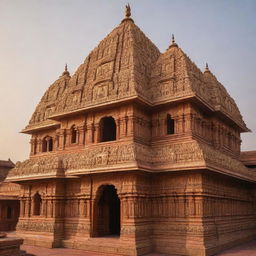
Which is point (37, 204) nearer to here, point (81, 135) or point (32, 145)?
point (81, 135)

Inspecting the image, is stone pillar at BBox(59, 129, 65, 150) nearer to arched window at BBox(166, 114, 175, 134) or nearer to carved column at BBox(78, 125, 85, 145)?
carved column at BBox(78, 125, 85, 145)

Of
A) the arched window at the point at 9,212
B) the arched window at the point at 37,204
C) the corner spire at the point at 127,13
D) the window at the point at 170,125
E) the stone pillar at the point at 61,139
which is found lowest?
the arched window at the point at 9,212

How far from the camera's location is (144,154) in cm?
1484

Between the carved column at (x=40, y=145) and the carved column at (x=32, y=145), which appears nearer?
the carved column at (x=40, y=145)

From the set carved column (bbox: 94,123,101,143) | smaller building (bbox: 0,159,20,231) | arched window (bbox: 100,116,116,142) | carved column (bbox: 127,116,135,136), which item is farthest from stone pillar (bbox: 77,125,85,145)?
smaller building (bbox: 0,159,20,231)

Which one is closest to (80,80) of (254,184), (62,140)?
(62,140)

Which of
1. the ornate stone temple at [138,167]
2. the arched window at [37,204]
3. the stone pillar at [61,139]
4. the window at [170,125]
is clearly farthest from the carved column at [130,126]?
the arched window at [37,204]

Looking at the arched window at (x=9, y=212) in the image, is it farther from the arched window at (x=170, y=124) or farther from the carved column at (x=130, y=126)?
the arched window at (x=170, y=124)

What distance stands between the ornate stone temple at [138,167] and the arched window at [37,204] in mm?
53

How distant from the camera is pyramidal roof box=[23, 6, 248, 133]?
Result: 1612 centimetres

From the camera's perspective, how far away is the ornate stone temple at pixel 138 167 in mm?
13906

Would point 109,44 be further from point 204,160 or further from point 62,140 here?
point 204,160

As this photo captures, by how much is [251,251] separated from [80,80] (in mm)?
12129

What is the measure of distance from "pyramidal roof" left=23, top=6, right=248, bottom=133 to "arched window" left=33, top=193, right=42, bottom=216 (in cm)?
427
